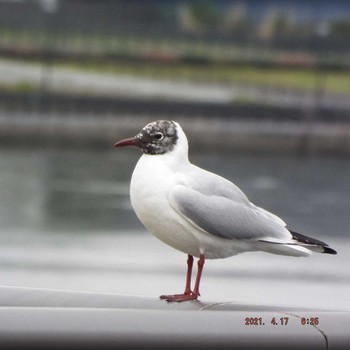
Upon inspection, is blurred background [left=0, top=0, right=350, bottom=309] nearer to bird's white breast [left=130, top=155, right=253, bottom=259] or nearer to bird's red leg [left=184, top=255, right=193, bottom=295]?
bird's red leg [left=184, top=255, right=193, bottom=295]

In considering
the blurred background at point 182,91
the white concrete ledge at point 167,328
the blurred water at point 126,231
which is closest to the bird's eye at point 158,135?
the white concrete ledge at point 167,328

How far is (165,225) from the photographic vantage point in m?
3.71

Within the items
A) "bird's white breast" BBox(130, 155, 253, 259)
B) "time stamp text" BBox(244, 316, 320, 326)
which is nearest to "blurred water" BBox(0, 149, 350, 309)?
"bird's white breast" BBox(130, 155, 253, 259)

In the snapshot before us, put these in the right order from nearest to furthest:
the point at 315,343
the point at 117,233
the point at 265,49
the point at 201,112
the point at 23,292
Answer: the point at 315,343 → the point at 23,292 → the point at 117,233 → the point at 201,112 → the point at 265,49

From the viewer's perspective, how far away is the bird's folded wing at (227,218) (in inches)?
150

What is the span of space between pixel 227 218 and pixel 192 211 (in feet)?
0.42

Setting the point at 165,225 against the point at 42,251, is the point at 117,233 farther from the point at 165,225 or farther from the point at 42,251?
the point at 165,225

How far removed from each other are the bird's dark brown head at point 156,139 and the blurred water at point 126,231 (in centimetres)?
362

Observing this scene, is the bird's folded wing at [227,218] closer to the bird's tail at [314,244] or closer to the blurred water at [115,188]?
the bird's tail at [314,244]

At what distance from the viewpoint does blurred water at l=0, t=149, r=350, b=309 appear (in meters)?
7.99

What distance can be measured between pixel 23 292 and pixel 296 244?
0.97 metres

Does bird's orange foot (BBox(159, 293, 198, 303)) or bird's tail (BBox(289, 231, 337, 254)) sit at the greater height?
bird's tail (BBox(289, 231, 337, 254))

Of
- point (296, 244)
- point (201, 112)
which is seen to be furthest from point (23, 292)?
point (201, 112)

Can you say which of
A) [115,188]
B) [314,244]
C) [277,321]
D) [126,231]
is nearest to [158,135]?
[314,244]
